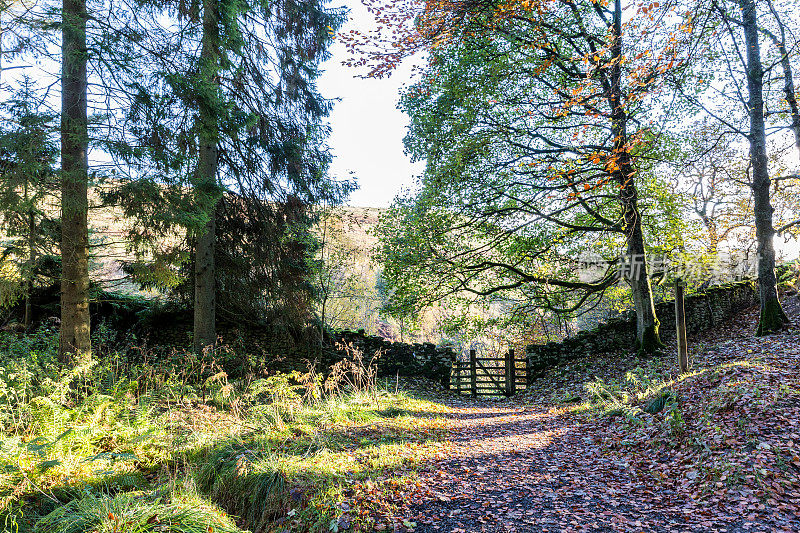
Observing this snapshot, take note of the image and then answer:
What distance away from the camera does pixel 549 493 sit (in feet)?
12.1

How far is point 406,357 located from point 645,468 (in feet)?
28.6

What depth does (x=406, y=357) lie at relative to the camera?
41.0 ft

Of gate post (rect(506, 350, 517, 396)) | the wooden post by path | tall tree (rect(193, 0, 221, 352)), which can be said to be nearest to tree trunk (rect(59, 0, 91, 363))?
tall tree (rect(193, 0, 221, 352))

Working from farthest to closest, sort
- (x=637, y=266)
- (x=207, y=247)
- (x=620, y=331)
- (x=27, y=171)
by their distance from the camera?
(x=620, y=331), (x=637, y=266), (x=207, y=247), (x=27, y=171)

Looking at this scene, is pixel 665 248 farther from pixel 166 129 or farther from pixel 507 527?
pixel 166 129

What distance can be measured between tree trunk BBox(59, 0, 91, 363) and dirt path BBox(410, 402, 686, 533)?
4711 mm

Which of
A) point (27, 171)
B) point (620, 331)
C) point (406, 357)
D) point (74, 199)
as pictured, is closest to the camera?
point (27, 171)

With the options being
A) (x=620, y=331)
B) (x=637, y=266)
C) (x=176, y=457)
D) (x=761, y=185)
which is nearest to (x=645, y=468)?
(x=176, y=457)

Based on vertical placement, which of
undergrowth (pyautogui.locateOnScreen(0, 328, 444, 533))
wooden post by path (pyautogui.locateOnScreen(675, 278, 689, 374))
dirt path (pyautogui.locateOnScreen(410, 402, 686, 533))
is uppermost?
wooden post by path (pyautogui.locateOnScreen(675, 278, 689, 374))

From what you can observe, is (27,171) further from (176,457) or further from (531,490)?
(531,490)

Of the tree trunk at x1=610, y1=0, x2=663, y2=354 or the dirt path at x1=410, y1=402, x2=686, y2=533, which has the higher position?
the tree trunk at x1=610, y1=0, x2=663, y2=354

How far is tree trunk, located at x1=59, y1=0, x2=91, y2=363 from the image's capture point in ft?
17.1

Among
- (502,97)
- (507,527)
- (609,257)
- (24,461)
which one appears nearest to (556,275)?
(609,257)

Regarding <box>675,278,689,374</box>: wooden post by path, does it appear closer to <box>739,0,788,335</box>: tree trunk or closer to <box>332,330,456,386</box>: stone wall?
<box>739,0,788,335</box>: tree trunk
